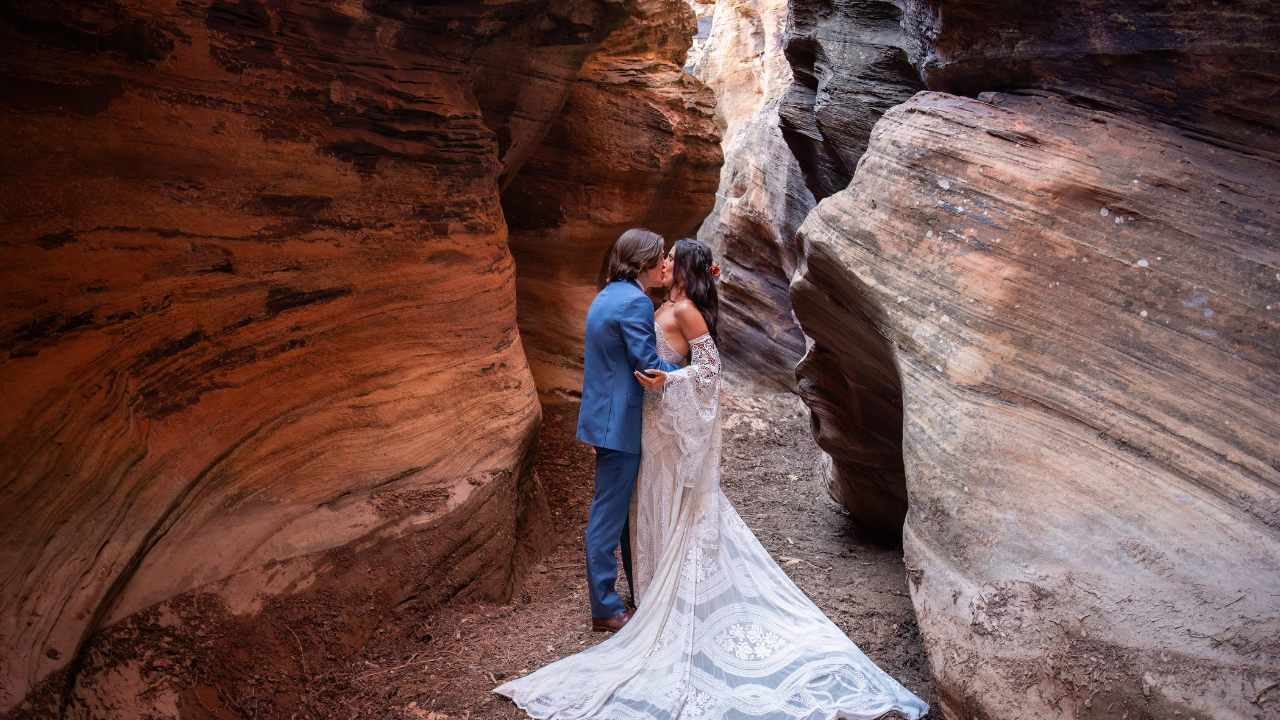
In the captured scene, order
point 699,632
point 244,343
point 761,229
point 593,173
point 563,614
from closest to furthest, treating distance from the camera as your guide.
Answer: point 699,632 → point 244,343 → point 563,614 → point 593,173 → point 761,229

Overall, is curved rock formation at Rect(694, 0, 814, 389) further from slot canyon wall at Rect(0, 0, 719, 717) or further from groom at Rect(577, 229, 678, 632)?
groom at Rect(577, 229, 678, 632)

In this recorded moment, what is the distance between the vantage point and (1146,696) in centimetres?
254

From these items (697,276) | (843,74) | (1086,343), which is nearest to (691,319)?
(697,276)

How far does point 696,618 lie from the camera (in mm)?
3805

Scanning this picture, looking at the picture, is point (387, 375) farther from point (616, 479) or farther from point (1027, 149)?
point (1027, 149)

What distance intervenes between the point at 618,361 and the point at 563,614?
1.50 metres

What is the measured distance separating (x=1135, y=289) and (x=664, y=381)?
199 centimetres

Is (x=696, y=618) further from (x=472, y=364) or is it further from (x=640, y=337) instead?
(x=472, y=364)

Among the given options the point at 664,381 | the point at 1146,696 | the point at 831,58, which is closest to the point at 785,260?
the point at 831,58

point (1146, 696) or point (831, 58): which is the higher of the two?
point (831, 58)

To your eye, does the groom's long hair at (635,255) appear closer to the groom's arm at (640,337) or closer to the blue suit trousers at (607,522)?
the groom's arm at (640,337)

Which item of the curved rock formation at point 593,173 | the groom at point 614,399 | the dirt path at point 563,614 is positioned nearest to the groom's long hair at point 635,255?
the groom at point 614,399

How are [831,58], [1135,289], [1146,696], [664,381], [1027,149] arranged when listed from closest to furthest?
[1146,696] < [1135,289] < [1027,149] < [664,381] < [831,58]

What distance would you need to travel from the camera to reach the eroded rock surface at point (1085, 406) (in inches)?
103
